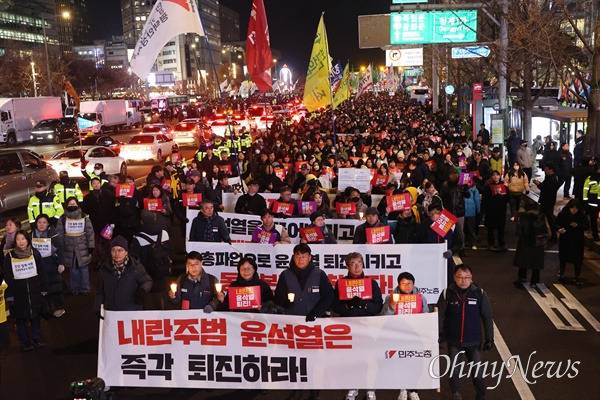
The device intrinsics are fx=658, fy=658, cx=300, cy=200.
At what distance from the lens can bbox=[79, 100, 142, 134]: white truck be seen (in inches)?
2035

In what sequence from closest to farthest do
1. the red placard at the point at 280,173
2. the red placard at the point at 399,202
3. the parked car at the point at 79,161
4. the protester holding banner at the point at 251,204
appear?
the red placard at the point at 399,202, the protester holding banner at the point at 251,204, the red placard at the point at 280,173, the parked car at the point at 79,161

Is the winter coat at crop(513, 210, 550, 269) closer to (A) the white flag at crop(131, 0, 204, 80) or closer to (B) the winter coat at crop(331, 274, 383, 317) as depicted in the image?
(B) the winter coat at crop(331, 274, 383, 317)

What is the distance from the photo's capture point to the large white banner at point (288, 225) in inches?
423

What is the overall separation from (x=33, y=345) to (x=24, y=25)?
13944 cm

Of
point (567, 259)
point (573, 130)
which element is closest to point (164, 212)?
point (567, 259)

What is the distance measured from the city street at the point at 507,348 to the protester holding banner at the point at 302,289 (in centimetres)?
93

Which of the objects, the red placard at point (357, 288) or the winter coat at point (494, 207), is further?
the winter coat at point (494, 207)

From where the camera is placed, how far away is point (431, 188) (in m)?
10.9

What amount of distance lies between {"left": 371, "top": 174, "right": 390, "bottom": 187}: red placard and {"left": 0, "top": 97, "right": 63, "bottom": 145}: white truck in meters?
37.1

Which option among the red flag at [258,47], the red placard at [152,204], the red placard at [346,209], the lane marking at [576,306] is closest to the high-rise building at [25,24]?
the red flag at [258,47]

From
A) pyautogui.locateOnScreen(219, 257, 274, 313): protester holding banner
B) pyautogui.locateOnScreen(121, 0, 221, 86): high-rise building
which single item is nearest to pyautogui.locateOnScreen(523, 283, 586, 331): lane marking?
pyautogui.locateOnScreen(219, 257, 274, 313): protester holding banner

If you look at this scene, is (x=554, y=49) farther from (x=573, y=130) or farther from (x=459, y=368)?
(x=459, y=368)

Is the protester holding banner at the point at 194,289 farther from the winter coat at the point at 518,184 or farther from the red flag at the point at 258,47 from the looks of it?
the red flag at the point at 258,47

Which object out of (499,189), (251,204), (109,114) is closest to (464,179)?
(499,189)
